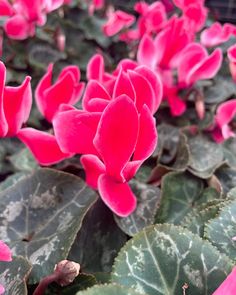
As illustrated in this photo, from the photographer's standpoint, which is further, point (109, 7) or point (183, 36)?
point (109, 7)

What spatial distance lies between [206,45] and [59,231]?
0.73 m

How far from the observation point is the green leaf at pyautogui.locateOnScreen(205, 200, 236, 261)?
625 millimetres

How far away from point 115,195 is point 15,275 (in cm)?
16

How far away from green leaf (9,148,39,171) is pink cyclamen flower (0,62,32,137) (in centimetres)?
33

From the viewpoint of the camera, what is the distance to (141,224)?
82cm

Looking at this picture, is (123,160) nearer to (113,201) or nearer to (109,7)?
(113,201)

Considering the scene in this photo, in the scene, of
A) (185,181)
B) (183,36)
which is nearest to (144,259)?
(185,181)

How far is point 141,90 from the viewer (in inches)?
27.0

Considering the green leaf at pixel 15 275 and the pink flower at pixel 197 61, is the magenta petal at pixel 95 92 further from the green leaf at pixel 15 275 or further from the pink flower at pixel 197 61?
the pink flower at pixel 197 61

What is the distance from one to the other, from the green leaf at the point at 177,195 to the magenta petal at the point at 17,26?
1.76ft

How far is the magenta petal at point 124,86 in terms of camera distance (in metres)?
0.64

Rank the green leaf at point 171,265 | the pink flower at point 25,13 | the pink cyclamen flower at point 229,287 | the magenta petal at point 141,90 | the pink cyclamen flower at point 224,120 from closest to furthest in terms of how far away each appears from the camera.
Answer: the pink cyclamen flower at point 229,287, the green leaf at point 171,265, the magenta petal at point 141,90, the pink cyclamen flower at point 224,120, the pink flower at point 25,13

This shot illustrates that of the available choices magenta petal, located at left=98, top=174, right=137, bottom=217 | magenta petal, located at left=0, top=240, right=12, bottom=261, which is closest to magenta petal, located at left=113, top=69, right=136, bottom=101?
magenta petal, located at left=98, top=174, right=137, bottom=217

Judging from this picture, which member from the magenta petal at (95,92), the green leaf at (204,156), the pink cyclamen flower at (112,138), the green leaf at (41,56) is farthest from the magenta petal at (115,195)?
the green leaf at (41,56)
